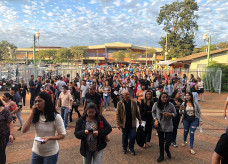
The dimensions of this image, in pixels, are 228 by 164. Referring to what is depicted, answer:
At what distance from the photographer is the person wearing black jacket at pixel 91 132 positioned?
8.57 ft

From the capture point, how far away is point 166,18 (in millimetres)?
34656

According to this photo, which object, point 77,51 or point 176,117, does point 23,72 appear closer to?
point 176,117

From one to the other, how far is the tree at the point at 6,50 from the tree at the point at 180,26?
39200 millimetres

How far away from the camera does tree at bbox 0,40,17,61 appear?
4329cm

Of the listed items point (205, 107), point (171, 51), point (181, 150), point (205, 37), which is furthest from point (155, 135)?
point (171, 51)

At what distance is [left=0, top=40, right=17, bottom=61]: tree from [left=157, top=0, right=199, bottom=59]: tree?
39200 mm

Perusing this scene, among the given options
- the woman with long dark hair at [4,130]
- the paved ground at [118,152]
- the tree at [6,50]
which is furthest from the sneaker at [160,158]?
the tree at [6,50]

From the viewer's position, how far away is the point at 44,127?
2.38m

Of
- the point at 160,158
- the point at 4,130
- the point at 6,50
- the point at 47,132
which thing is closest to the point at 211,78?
the point at 160,158

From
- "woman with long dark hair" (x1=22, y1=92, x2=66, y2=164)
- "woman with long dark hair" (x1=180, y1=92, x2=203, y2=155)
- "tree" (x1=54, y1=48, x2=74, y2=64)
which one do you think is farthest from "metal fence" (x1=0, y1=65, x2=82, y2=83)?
"tree" (x1=54, y1=48, x2=74, y2=64)

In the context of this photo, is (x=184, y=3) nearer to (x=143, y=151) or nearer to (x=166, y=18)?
(x=166, y=18)

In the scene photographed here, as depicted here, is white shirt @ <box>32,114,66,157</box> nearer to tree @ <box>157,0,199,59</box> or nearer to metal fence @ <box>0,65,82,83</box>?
metal fence @ <box>0,65,82,83</box>

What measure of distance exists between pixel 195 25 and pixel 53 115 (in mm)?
36969

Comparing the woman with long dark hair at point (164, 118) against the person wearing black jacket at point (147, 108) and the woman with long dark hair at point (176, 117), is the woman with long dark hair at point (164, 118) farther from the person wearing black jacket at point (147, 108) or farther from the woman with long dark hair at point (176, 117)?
the woman with long dark hair at point (176, 117)
